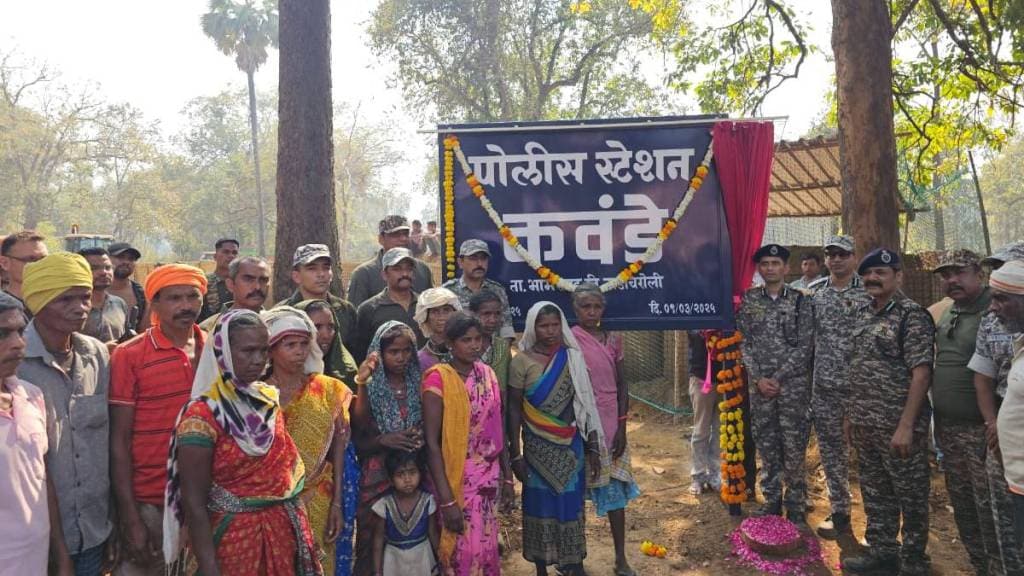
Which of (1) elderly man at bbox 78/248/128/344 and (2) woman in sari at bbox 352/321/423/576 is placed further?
(1) elderly man at bbox 78/248/128/344

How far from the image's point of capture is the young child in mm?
3123

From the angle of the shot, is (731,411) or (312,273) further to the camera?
(731,411)

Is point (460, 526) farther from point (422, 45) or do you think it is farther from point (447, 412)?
point (422, 45)

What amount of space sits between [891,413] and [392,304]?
3.11m

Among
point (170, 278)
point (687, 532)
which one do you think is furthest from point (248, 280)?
point (687, 532)

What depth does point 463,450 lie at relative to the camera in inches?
127

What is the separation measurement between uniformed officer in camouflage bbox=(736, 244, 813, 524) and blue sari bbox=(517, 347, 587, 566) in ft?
5.86

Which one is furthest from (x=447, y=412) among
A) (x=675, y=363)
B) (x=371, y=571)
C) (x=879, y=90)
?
(x=675, y=363)

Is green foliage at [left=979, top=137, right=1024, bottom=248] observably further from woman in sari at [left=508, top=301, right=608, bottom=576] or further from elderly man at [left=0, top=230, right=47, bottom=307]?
elderly man at [left=0, top=230, right=47, bottom=307]

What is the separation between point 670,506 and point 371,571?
3063 millimetres

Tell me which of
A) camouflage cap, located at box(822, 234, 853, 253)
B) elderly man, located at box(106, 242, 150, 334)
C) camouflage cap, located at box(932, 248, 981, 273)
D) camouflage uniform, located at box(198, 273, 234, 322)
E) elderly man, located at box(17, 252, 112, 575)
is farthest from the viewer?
camouflage uniform, located at box(198, 273, 234, 322)

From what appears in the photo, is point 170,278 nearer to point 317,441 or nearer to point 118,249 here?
point 317,441

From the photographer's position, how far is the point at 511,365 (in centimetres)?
378

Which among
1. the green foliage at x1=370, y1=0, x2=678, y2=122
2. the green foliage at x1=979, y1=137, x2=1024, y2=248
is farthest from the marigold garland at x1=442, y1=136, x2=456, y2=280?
the green foliage at x1=979, y1=137, x2=1024, y2=248
